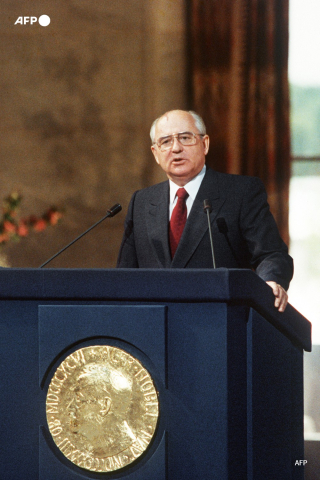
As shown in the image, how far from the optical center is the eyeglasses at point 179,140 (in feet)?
6.23

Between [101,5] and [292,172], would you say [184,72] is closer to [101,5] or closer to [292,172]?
[101,5]

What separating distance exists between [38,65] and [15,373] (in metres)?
2.92

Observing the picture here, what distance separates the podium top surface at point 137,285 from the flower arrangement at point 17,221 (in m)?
2.21

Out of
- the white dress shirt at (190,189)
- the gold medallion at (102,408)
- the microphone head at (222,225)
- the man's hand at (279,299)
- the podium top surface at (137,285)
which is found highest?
the white dress shirt at (190,189)

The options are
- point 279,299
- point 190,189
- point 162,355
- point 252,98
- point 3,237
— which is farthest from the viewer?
point 252,98

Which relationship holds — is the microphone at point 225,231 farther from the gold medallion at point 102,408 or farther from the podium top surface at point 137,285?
the gold medallion at point 102,408

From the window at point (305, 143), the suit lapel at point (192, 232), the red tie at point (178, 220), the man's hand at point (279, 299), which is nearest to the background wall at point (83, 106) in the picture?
the window at point (305, 143)

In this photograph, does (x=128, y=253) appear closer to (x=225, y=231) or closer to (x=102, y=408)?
(x=225, y=231)

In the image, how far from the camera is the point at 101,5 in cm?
365

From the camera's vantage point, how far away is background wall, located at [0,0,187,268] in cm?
359

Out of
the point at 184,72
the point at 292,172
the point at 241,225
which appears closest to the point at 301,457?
the point at 241,225

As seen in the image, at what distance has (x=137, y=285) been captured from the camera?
114cm

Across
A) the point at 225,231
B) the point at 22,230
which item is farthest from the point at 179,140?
the point at 22,230

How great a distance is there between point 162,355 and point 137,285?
148 mm
